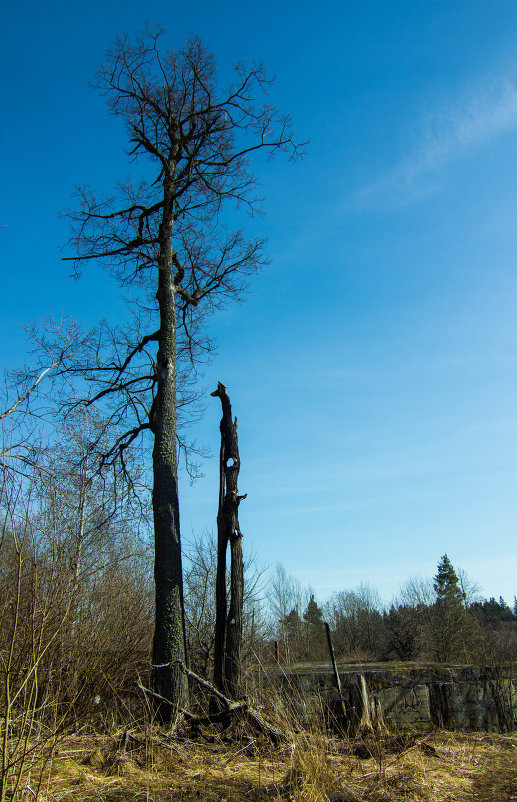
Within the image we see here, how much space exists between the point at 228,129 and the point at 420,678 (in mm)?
10305

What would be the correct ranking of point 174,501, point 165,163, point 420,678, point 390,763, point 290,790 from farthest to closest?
point 165,163 < point 420,678 < point 174,501 < point 390,763 < point 290,790

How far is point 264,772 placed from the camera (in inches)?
173

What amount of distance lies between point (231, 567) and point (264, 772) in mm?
2985

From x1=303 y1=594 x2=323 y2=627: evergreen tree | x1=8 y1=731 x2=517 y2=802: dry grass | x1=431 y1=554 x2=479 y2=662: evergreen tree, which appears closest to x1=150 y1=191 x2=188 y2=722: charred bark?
x1=8 y1=731 x2=517 y2=802: dry grass

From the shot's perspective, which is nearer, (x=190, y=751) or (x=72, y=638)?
(x=190, y=751)

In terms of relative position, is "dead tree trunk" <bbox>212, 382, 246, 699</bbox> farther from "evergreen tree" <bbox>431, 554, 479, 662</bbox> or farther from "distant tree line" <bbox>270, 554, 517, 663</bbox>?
"evergreen tree" <bbox>431, 554, 479, 662</bbox>

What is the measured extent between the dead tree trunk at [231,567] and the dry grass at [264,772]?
1307 mm

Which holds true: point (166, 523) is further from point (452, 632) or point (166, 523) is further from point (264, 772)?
point (452, 632)

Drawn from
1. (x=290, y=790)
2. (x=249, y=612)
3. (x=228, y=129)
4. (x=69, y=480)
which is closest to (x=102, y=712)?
(x=290, y=790)

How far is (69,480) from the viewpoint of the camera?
10.0 m

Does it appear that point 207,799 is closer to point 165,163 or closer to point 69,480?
point 69,480

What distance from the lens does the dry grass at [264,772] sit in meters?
3.78

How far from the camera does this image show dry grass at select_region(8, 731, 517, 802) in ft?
12.4

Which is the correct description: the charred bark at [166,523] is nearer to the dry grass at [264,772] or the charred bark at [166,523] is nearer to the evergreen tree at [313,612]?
the dry grass at [264,772]
